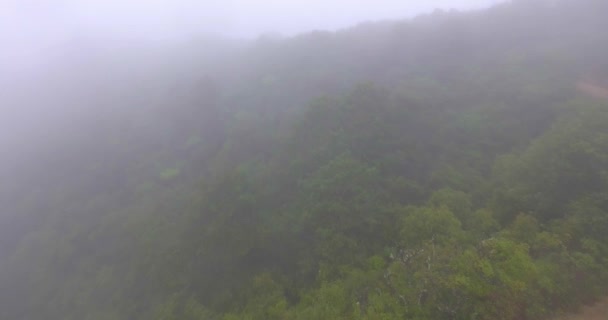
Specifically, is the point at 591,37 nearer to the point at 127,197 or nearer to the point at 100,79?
the point at 127,197

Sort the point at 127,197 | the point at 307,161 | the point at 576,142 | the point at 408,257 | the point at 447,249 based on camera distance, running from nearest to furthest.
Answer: the point at 447,249 < the point at 408,257 < the point at 576,142 < the point at 307,161 < the point at 127,197

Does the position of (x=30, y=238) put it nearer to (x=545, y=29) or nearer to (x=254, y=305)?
(x=254, y=305)

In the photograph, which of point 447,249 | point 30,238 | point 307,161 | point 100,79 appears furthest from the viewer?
point 100,79

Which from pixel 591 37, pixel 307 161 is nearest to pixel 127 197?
pixel 307 161

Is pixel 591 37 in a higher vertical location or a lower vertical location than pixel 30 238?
higher

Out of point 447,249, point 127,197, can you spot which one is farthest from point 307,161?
point 127,197

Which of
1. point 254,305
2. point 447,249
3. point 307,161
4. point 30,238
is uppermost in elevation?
point 447,249

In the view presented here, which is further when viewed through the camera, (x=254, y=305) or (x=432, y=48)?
(x=432, y=48)
